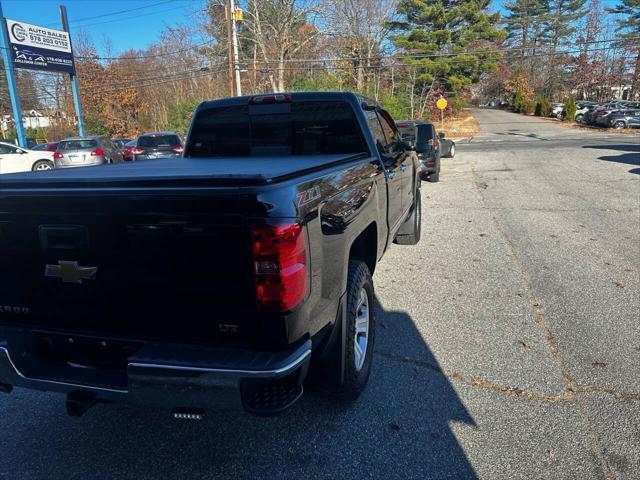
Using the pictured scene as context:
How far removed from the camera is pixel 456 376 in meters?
3.34

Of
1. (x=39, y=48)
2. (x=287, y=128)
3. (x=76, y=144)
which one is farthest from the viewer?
(x=39, y=48)

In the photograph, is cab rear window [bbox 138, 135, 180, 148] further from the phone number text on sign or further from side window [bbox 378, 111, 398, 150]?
the phone number text on sign

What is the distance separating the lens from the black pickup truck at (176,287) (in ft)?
6.45

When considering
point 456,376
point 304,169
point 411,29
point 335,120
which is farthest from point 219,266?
point 411,29

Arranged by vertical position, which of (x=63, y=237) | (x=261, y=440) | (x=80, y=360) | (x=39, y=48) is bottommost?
(x=261, y=440)

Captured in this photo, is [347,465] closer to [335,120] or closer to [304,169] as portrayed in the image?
[304,169]

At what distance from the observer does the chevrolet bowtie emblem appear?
2.20 metres

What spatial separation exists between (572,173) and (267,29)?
32166 mm

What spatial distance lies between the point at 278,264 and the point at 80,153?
58.0 feet

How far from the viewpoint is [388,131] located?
537 cm

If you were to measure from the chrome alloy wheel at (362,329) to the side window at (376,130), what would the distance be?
167cm

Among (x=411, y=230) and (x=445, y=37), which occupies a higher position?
(x=445, y=37)

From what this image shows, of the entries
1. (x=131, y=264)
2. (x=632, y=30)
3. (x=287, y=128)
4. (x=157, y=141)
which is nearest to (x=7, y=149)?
(x=157, y=141)

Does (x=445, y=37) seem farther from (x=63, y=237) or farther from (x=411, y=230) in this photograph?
(x=63, y=237)
